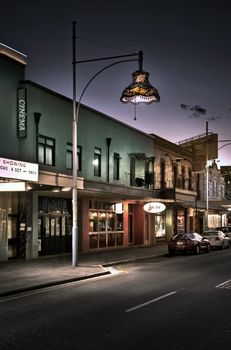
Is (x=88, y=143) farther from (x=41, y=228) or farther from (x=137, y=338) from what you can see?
(x=137, y=338)

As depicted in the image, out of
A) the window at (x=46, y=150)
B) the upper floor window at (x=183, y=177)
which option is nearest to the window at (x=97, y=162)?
the window at (x=46, y=150)

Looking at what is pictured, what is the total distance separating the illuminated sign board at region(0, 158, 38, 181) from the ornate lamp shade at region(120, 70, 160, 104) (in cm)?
521

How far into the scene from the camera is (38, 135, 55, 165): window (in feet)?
80.6

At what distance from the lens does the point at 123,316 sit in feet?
34.2

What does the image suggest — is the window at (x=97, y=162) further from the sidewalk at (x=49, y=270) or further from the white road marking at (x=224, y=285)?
the white road marking at (x=224, y=285)

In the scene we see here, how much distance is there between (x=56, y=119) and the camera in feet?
84.6

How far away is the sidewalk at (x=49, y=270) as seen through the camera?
15680 millimetres

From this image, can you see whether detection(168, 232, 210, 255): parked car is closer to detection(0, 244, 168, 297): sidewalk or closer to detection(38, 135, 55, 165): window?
detection(0, 244, 168, 297): sidewalk

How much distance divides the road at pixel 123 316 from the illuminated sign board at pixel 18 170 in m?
5.13

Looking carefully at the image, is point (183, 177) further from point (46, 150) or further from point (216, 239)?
point (46, 150)

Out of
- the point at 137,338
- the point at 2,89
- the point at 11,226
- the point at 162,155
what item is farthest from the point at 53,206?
the point at 137,338

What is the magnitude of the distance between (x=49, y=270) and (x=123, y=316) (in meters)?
9.78

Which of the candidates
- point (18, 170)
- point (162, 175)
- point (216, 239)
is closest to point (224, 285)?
point (18, 170)

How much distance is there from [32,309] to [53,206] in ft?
50.9
